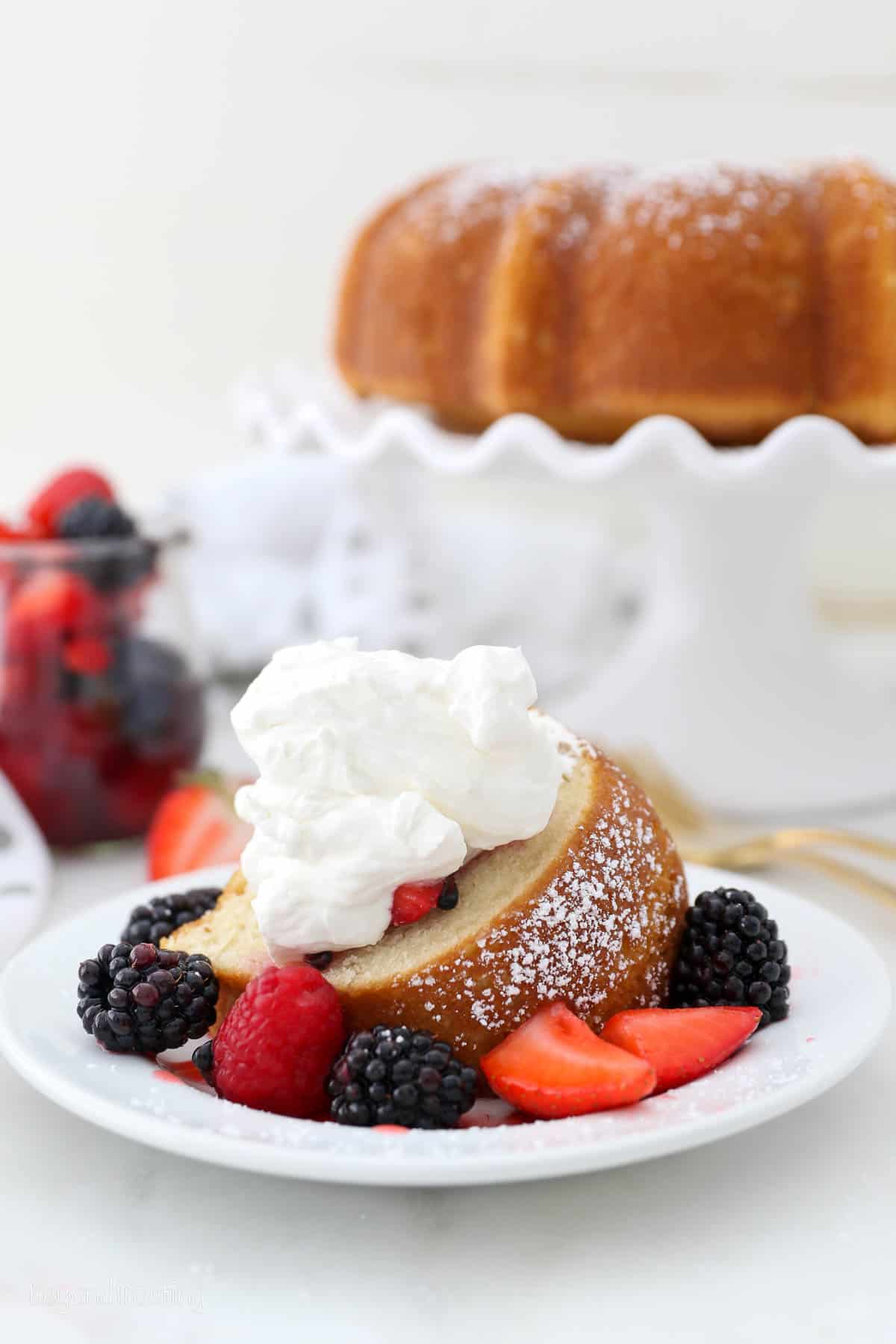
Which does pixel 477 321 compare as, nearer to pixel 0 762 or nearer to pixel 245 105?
pixel 0 762

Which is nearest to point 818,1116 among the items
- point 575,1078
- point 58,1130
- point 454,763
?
point 575,1078

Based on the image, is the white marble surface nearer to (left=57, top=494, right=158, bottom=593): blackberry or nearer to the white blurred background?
(left=57, top=494, right=158, bottom=593): blackberry

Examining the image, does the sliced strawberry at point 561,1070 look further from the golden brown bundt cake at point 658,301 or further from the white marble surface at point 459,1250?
the golden brown bundt cake at point 658,301

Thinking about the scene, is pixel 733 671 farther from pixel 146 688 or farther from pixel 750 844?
pixel 146 688

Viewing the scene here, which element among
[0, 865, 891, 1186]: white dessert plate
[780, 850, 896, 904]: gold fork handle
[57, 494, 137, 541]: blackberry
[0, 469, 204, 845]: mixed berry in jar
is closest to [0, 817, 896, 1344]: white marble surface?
[0, 865, 891, 1186]: white dessert plate

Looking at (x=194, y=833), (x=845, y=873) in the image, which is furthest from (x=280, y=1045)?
(x=845, y=873)

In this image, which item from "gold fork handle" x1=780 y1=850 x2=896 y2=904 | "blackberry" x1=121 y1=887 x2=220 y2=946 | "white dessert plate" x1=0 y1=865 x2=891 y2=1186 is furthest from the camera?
"gold fork handle" x1=780 y1=850 x2=896 y2=904
